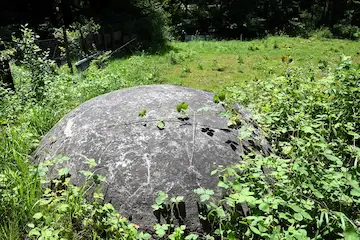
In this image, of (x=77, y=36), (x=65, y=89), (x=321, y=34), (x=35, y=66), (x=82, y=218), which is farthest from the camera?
(x=321, y=34)

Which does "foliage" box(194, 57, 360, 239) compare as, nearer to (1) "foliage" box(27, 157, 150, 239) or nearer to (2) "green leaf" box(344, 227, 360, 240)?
(2) "green leaf" box(344, 227, 360, 240)

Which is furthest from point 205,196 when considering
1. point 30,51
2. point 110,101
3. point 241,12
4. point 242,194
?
point 241,12

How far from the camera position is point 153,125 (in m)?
3.16

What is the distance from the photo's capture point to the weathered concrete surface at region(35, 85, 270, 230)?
9.09 ft

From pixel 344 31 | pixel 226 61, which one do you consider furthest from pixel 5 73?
pixel 344 31

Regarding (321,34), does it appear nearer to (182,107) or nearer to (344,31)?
(344,31)

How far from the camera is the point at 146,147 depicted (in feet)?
9.78

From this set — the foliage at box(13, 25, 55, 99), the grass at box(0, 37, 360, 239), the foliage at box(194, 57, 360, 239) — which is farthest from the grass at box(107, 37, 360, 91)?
the foliage at box(194, 57, 360, 239)

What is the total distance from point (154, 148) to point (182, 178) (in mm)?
353

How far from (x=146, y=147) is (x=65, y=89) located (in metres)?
3.01

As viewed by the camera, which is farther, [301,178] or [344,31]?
[344,31]

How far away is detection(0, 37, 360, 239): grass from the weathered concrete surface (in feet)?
0.97


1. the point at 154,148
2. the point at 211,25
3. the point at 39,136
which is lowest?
the point at 211,25

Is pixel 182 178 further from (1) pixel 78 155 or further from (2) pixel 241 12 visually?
(2) pixel 241 12
